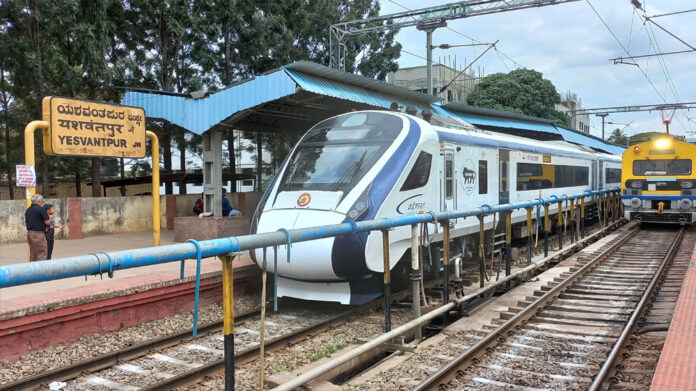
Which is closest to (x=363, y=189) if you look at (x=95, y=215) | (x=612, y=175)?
(x=95, y=215)

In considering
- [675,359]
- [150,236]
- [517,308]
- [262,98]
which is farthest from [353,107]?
[675,359]

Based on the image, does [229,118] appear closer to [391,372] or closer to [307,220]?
[307,220]

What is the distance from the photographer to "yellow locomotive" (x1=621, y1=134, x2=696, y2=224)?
55.1ft

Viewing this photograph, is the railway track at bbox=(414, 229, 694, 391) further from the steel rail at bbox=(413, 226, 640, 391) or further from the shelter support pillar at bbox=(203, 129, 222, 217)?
the shelter support pillar at bbox=(203, 129, 222, 217)

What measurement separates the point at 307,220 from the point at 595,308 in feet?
14.6

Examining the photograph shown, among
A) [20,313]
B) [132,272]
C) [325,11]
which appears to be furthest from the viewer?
[325,11]

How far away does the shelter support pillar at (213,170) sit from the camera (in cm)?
1341

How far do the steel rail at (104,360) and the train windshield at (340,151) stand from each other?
8.31 ft

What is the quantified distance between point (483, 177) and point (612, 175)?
16.0m

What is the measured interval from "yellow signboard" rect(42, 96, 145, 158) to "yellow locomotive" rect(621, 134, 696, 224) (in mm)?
15166

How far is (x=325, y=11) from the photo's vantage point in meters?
22.8

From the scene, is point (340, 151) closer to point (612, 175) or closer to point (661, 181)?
point (661, 181)

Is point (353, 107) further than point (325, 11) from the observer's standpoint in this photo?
No

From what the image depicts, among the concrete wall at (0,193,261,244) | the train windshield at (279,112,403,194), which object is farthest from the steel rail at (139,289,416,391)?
the concrete wall at (0,193,261,244)
